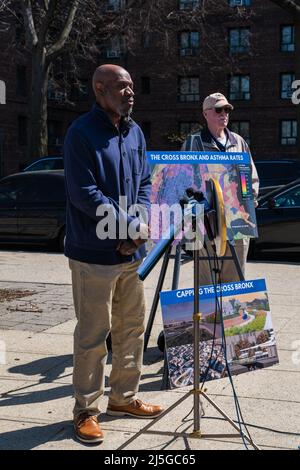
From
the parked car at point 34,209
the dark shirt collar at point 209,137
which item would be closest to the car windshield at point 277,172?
the parked car at point 34,209

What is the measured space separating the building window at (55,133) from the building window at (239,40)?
38.9 ft

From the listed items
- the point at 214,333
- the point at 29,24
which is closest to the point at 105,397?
the point at 214,333

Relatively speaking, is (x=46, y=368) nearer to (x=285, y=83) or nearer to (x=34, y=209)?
(x=34, y=209)

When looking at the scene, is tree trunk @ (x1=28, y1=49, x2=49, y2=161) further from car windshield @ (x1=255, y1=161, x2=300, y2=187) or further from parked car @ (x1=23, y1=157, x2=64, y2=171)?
car windshield @ (x1=255, y1=161, x2=300, y2=187)

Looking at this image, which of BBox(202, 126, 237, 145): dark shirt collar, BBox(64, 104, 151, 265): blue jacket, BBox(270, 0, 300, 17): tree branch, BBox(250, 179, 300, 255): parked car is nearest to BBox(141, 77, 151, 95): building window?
BBox(270, 0, 300, 17): tree branch

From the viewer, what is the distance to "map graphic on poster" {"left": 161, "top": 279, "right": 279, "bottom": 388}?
4.71 metres

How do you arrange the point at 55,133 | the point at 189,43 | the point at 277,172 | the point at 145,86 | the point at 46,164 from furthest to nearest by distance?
the point at 145,86, the point at 55,133, the point at 189,43, the point at 46,164, the point at 277,172

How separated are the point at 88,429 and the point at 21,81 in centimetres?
3865

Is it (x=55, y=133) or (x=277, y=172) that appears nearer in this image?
(x=277, y=172)

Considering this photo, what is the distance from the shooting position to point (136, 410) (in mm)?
4371

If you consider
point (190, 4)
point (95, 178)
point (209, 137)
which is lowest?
point (95, 178)

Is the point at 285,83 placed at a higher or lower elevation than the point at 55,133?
higher

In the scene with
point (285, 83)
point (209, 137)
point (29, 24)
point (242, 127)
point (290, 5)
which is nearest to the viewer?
point (209, 137)

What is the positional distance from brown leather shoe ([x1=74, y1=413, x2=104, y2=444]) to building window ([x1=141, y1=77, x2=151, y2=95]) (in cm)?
4252
